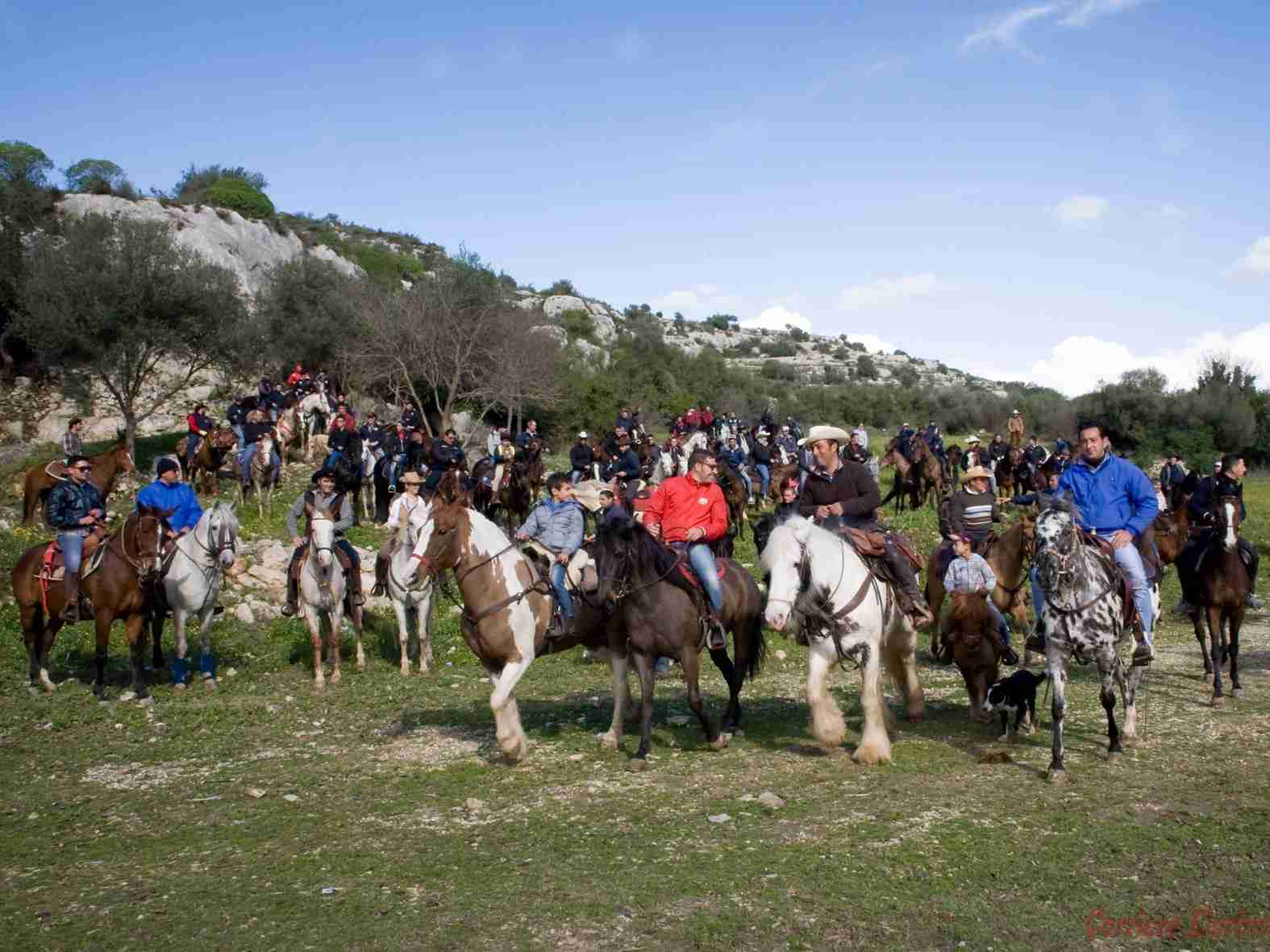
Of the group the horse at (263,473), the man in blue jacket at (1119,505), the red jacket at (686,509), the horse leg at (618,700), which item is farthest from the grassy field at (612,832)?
the horse at (263,473)

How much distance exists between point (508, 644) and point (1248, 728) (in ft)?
22.8

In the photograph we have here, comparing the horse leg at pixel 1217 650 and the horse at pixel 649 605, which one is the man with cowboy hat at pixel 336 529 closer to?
the horse at pixel 649 605

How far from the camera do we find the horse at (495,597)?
28.9 feet

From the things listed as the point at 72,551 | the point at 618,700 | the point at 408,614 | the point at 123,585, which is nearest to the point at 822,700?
the point at 618,700

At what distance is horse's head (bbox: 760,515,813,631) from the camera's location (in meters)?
7.95

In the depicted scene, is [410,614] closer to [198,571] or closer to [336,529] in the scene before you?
[336,529]

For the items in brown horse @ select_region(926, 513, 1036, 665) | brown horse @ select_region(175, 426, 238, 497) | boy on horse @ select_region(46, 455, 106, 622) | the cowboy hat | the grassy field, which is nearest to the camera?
the grassy field

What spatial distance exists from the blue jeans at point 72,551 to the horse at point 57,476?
6.48 meters

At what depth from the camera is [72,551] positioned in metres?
12.2

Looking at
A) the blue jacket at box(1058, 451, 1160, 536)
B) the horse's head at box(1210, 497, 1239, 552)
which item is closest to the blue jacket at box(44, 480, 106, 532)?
the blue jacket at box(1058, 451, 1160, 536)

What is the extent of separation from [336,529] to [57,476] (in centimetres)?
846

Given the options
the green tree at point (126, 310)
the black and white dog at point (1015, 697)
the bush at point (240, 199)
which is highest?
the bush at point (240, 199)

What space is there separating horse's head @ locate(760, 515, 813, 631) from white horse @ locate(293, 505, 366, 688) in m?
6.68

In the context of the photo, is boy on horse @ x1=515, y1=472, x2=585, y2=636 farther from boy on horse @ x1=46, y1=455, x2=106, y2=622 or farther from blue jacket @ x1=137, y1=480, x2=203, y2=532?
boy on horse @ x1=46, y1=455, x2=106, y2=622
